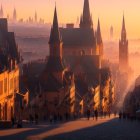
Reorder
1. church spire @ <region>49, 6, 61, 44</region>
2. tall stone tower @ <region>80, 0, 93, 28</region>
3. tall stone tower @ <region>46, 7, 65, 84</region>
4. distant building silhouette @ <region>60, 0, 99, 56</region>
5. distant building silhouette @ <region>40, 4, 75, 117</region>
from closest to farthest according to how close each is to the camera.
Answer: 1. distant building silhouette @ <region>40, 4, 75, 117</region>
2. tall stone tower @ <region>46, 7, 65, 84</region>
3. church spire @ <region>49, 6, 61, 44</region>
4. distant building silhouette @ <region>60, 0, 99, 56</region>
5. tall stone tower @ <region>80, 0, 93, 28</region>

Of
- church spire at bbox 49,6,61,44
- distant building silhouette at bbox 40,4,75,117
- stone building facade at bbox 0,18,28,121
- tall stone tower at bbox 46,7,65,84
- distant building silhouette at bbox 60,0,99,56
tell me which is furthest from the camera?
distant building silhouette at bbox 60,0,99,56

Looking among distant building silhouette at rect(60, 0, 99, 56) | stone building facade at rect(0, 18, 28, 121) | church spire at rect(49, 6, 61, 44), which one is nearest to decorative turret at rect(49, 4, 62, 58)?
church spire at rect(49, 6, 61, 44)

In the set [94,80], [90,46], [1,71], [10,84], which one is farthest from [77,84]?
[1,71]

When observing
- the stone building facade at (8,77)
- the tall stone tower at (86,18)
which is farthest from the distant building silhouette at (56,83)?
the tall stone tower at (86,18)

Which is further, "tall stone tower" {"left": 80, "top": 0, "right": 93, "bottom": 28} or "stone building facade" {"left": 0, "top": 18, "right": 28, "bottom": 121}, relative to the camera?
"tall stone tower" {"left": 80, "top": 0, "right": 93, "bottom": 28}

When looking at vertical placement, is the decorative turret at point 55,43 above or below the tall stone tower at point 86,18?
below

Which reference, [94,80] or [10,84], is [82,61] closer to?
[94,80]

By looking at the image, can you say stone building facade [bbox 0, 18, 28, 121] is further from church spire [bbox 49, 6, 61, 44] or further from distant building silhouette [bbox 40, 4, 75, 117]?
church spire [bbox 49, 6, 61, 44]

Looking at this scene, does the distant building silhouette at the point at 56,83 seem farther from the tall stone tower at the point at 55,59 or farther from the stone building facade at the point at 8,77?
the stone building facade at the point at 8,77

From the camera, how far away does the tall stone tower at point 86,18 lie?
16088 cm

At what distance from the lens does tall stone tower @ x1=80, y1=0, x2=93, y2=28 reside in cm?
16088

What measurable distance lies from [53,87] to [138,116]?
41357 mm

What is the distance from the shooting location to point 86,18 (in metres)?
163

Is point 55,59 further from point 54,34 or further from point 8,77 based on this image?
point 8,77
